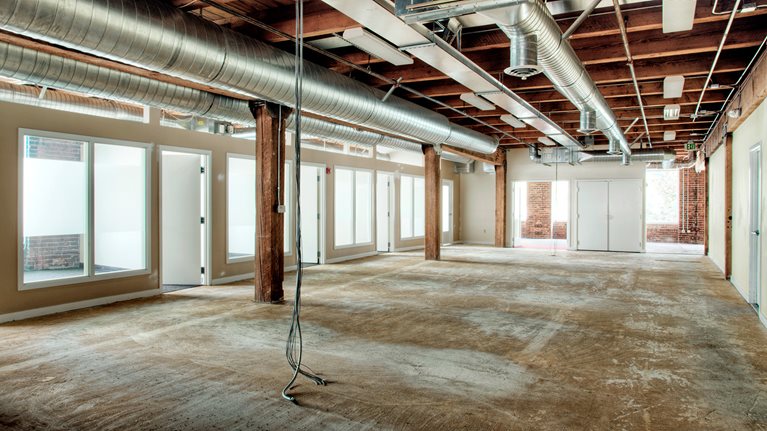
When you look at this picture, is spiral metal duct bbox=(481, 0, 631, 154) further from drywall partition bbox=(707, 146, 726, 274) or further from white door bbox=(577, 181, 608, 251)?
white door bbox=(577, 181, 608, 251)

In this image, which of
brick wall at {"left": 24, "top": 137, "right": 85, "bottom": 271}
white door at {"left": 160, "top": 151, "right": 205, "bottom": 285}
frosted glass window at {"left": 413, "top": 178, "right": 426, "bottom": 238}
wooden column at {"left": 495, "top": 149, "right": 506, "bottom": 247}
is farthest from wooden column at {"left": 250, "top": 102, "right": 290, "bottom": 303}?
wooden column at {"left": 495, "top": 149, "right": 506, "bottom": 247}

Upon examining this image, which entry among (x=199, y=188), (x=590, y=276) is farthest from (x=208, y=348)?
(x=590, y=276)

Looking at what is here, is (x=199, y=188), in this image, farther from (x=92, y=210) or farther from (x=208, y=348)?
(x=208, y=348)

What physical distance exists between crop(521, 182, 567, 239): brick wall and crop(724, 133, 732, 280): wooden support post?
27.3 ft

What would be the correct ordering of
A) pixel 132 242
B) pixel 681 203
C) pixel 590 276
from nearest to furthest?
pixel 132 242
pixel 590 276
pixel 681 203

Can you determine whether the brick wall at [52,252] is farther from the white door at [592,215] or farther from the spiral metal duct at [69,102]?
the white door at [592,215]

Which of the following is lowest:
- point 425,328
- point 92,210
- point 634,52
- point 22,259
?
point 425,328

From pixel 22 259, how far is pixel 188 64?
306 centimetres

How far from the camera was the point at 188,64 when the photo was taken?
12.2 feet

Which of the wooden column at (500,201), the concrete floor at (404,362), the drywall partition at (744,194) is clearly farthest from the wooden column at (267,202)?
the wooden column at (500,201)

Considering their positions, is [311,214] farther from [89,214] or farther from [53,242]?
[53,242]

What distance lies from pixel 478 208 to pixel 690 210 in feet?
19.7

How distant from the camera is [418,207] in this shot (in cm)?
1325

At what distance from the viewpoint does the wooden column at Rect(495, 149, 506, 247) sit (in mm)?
13484
